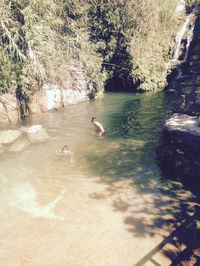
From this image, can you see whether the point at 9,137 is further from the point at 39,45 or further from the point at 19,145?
the point at 39,45

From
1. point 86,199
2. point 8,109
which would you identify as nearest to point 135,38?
point 8,109

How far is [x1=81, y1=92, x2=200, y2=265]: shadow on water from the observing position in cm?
523

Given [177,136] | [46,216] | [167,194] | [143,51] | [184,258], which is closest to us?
[184,258]

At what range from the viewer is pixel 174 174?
311 inches

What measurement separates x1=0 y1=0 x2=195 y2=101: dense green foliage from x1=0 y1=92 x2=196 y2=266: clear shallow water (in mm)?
6025

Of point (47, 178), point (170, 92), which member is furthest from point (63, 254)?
point (170, 92)

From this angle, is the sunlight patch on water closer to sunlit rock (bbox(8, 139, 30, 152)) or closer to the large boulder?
sunlit rock (bbox(8, 139, 30, 152))

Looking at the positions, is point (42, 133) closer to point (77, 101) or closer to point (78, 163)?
point (78, 163)

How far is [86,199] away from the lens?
6707 mm

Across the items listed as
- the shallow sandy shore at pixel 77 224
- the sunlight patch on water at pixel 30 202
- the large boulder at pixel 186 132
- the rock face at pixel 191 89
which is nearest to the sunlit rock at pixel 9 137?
the shallow sandy shore at pixel 77 224

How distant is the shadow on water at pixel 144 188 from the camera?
17.2 feet

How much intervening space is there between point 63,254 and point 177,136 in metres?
7.02

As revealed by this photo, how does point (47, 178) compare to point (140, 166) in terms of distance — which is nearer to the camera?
point (47, 178)

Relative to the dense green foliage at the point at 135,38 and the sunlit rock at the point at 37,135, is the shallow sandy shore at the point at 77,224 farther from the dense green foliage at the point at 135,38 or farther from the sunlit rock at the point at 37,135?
the dense green foliage at the point at 135,38
